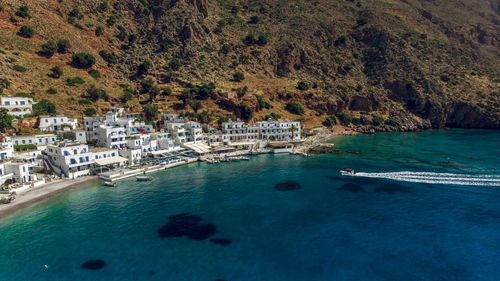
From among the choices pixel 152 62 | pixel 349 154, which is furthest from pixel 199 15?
pixel 349 154

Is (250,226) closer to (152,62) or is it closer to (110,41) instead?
(152,62)

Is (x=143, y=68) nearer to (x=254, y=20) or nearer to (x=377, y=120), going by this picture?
(x=254, y=20)

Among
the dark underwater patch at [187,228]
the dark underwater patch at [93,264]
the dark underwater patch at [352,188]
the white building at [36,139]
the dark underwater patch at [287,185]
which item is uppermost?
the white building at [36,139]

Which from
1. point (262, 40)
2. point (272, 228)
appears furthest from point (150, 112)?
point (262, 40)

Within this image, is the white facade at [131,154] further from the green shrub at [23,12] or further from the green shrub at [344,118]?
the green shrub at [344,118]

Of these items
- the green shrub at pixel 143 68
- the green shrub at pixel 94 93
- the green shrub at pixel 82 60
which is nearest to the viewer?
the green shrub at pixel 94 93

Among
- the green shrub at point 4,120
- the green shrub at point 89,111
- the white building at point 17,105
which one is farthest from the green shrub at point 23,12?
the green shrub at point 4,120

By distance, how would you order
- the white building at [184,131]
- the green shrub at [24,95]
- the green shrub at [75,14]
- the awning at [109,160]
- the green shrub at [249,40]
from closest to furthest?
the awning at [109,160]
the green shrub at [24,95]
the white building at [184,131]
the green shrub at [75,14]
the green shrub at [249,40]

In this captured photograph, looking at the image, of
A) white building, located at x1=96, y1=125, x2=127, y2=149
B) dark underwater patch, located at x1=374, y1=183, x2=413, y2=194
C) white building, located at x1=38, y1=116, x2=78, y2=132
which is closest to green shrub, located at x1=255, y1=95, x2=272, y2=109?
white building, located at x1=96, y1=125, x2=127, y2=149
